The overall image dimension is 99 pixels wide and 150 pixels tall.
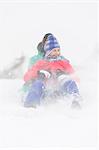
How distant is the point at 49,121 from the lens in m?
2.23

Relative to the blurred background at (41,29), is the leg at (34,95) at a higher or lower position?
lower

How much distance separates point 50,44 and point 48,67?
0.09 metres

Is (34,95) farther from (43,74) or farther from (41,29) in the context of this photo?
(41,29)

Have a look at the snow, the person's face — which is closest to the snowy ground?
the snow

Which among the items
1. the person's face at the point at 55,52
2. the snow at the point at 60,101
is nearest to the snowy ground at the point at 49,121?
the snow at the point at 60,101

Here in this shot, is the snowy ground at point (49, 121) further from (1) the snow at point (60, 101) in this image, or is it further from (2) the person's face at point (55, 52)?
(2) the person's face at point (55, 52)

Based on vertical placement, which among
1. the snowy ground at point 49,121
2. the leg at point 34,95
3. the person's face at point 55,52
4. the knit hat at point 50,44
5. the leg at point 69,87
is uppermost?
the knit hat at point 50,44

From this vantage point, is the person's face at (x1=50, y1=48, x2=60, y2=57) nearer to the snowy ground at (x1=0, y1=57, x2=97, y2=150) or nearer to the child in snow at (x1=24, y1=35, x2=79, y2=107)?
the child in snow at (x1=24, y1=35, x2=79, y2=107)

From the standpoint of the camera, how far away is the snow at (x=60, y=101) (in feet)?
7.23

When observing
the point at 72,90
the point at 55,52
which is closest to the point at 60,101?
the point at 72,90

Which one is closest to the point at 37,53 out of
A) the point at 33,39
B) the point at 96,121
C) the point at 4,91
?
the point at 33,39

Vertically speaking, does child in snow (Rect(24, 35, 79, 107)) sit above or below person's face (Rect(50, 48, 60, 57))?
below

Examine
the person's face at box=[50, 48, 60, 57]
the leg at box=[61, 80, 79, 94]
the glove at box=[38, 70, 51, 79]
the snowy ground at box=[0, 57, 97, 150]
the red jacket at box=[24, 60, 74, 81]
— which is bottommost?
the snowy ground at box=[0, 57, 97, 150]

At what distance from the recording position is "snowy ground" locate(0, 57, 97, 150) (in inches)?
86.9
